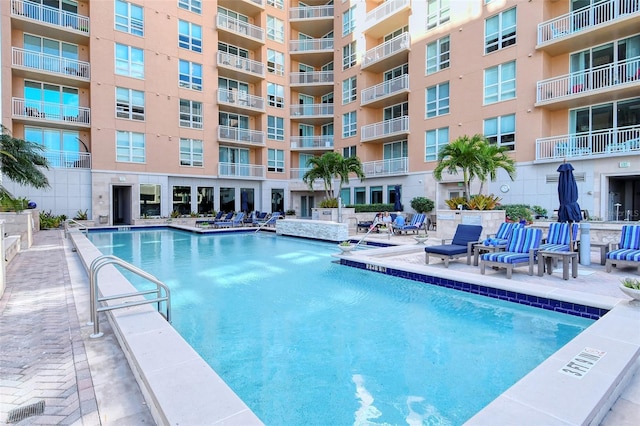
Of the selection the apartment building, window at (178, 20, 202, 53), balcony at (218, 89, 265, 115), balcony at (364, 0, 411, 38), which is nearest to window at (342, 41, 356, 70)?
the apartment building

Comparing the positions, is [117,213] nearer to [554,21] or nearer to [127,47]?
[127,47]

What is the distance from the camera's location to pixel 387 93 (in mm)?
23078

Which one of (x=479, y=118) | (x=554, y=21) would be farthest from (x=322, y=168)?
(x=554, y=21)

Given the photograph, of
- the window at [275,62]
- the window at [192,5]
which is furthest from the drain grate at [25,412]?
the window at [275,62]

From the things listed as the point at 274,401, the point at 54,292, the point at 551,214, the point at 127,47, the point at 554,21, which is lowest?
the point at 274,401

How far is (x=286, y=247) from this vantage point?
13.2 meters

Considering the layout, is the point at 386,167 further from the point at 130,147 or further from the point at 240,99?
the point at 130,147

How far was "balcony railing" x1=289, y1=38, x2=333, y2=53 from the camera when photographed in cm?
2834

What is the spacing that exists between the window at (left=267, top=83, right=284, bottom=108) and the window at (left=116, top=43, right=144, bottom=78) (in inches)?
364

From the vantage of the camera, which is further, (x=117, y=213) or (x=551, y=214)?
(x=117, y=213)

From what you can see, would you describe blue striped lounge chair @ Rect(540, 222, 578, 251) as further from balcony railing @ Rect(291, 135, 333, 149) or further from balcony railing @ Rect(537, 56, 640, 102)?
balcony railing @ Rect(291, 135, 333, 149)

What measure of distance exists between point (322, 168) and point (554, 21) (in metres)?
12.5

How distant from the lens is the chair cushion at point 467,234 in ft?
28.2

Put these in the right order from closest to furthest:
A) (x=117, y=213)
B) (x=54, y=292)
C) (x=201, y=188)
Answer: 1. (x=54, y=292)
2. (x=117, y=213)
3. (x=201, y=188)
